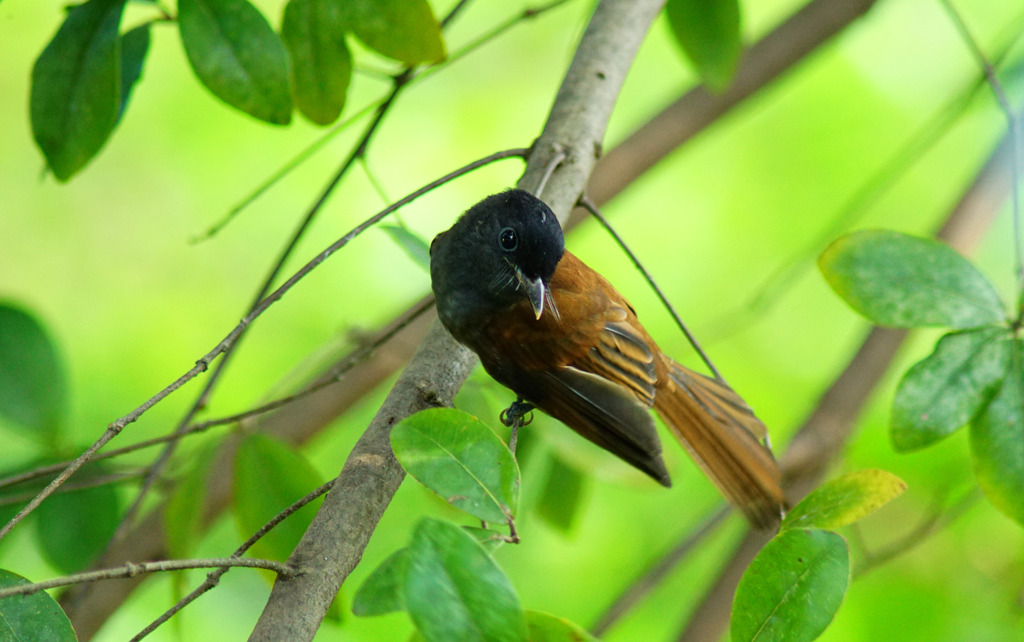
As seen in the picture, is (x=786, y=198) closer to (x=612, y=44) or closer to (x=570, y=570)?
(x=570, y=570)

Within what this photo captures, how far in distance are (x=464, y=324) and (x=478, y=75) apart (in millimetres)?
3443

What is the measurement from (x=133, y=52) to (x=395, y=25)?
1.95ft

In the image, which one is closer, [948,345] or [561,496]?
[948,345]

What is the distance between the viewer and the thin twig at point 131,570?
0.87m

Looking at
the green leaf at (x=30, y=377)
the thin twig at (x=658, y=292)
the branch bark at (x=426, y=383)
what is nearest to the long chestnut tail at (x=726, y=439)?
the thin twig at (x=658, y=292)

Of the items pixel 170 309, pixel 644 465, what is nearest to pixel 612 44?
pixel 644 465

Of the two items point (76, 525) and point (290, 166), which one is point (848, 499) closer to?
point (290, 166)

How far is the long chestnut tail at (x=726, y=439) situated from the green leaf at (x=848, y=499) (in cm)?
86

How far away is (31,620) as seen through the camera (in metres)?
1.06

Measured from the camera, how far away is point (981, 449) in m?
1.53

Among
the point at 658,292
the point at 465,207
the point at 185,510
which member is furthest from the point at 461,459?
the point at 465,207

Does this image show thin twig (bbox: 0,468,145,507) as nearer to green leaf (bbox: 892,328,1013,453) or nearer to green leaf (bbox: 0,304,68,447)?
green leaf (bbox: 0,304,68,447)

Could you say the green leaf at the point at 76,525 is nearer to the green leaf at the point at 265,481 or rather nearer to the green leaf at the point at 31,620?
the green leaf at the point at 265,481

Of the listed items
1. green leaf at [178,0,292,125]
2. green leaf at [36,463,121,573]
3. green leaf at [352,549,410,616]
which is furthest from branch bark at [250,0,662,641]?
green leaf at [36,463,121,573]
